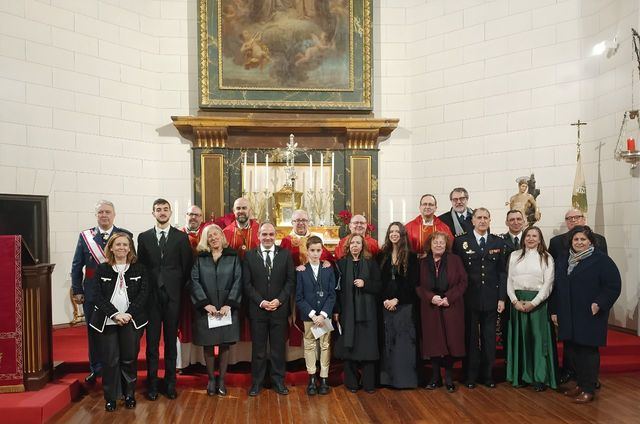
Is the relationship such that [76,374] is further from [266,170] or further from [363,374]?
[266,170]

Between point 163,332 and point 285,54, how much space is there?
490 centimetres

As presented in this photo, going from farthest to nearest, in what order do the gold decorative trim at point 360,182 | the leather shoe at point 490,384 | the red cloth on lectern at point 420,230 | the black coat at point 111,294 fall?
the gold decorative trim at point 360,182, the red cloth on lectern at point 420,230, the leather shoe at point 490,384, the black coat at point 111,294

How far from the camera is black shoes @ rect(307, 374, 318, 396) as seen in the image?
4430 mm

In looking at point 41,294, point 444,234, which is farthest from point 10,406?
point 444,234

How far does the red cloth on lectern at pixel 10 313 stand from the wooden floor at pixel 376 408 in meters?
0.52

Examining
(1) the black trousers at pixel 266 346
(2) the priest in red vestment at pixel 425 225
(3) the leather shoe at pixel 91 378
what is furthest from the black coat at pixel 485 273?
(3) the leather shoe at pixel 91 378

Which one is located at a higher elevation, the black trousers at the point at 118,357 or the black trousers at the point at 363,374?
the black trousers at the point at 118,357

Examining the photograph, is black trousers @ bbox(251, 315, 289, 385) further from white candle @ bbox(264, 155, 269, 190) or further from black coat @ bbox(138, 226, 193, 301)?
white candle @ bbox(264, 155, 269, 190)

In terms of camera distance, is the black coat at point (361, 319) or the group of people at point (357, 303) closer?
the group of people at point (357, 303)

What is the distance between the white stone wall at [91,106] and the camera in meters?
6.37

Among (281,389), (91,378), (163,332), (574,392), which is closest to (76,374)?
(91,378)

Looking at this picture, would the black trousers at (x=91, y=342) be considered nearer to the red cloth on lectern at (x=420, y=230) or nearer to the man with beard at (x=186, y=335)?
the man with beard at (x=186, y=335)

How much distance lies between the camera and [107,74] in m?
7.20

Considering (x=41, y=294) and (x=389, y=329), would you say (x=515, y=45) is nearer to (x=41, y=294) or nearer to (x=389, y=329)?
(x=389, y=329)
